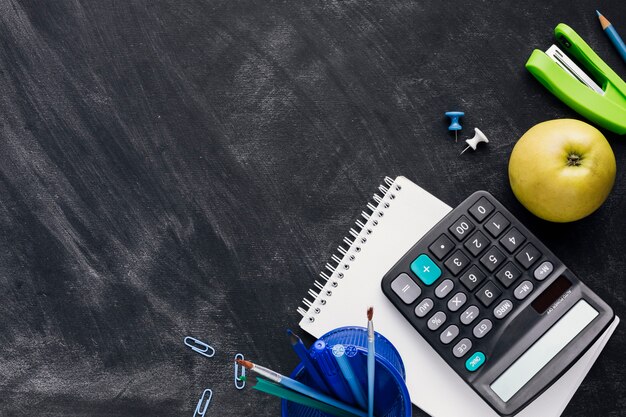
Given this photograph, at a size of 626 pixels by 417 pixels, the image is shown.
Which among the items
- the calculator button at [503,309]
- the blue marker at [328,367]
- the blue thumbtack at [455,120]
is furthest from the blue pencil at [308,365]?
the blue thumbtack at [455,120]

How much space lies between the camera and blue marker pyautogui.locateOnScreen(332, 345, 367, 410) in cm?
69

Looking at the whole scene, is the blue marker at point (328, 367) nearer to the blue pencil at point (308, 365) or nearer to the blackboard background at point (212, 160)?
the blue pencil at point (308, 365)

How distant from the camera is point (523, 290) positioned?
80cm

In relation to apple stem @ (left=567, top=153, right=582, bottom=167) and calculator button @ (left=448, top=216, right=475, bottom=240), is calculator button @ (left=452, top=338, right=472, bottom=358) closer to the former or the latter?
calculator button @ (left=448, top=216, right=475, bottom=240)

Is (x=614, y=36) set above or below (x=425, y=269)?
above

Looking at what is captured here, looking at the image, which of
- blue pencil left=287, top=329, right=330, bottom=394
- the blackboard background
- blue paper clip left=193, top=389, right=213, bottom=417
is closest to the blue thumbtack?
the blackboard background

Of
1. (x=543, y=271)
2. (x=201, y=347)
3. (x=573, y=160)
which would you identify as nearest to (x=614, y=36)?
(x=573, y=160)

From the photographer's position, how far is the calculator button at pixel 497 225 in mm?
806

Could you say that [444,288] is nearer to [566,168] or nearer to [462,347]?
[462,347]

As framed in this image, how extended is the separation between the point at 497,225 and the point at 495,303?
0.09 metres

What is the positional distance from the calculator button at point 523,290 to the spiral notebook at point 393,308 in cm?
10

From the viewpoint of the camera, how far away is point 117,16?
2.95 feet

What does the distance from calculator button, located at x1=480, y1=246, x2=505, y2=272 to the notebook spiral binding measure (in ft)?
0.44

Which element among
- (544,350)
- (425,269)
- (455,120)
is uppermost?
(455,120)
